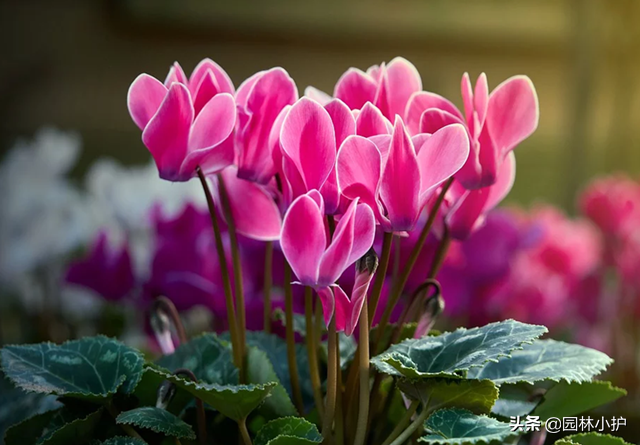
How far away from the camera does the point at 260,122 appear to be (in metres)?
0.45

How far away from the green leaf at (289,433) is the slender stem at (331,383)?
0.02m

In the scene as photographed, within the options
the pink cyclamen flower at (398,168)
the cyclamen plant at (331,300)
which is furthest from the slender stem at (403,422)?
the pink cyclamen flower at (398,168)

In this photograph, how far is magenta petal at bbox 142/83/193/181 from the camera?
0.42 m

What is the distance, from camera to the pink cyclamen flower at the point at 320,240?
377 millimetres

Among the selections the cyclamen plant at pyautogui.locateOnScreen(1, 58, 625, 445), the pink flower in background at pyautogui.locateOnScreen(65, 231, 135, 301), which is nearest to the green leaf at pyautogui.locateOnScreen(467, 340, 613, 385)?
the cyclamen plant at pyautogui.locateOnScreen(1, 58, 625, 445)

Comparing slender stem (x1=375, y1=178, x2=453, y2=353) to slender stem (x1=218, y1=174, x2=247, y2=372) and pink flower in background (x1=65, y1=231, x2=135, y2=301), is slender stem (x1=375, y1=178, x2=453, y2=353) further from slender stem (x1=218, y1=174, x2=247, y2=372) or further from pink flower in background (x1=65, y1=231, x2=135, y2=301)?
pink flower in background (x1=65, y1=231, x2=135, y2=301)

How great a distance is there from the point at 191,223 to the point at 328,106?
430mm

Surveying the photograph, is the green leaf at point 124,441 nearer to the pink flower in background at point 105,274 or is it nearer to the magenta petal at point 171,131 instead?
the magenta petal at point 171,131

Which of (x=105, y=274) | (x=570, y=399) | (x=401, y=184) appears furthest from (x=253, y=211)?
(x=105, y=274)

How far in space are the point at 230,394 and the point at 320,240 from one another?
0.10 m

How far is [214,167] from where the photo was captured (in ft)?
1.47

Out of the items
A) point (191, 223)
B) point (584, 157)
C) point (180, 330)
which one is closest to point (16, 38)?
point (584, 157)

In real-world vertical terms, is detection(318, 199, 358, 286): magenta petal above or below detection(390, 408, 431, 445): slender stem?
above

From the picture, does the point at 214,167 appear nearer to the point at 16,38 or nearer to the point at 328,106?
the point at 328,106
